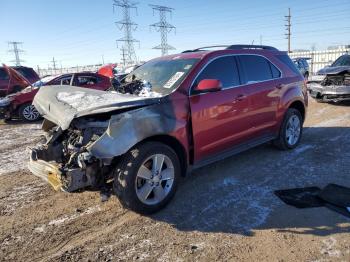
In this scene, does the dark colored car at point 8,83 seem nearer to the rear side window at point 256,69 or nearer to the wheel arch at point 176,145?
the rear side window at point 256,69

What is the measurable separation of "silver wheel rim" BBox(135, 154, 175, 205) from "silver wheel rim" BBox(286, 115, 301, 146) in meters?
3.07

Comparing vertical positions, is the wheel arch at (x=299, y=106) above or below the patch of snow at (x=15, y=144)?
above

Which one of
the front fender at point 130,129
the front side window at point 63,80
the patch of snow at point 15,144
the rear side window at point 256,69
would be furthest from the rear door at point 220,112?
the front side window at point 63,80

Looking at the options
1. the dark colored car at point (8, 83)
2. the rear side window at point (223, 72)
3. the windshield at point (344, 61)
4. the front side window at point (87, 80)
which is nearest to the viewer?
the rear side window at point (223, 72)

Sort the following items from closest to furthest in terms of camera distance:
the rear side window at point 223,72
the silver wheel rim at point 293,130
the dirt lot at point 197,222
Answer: the dirt lot at point 197,222 < the rear side window at point 223,72 < the silver wheel rim at point 293,130

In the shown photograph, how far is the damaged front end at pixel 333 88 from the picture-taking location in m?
10.5

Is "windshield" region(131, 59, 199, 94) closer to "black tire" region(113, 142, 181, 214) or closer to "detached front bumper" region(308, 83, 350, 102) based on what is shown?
"black tire" region(113, 142, 181, 214)

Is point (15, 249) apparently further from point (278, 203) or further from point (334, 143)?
point (334, 143)

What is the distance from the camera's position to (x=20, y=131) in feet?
30.2

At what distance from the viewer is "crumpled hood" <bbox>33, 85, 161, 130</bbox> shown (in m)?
3.63

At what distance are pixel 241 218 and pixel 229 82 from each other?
6.66ft

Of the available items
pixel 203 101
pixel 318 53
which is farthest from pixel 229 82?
pixel 318 53

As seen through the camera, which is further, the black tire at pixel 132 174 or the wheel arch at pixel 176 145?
the wheel arch at pixel 176 145

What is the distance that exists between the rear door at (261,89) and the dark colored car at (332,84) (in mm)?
5782
